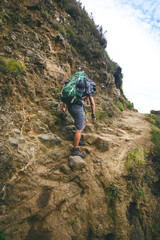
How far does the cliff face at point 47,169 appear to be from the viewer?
1975 mm

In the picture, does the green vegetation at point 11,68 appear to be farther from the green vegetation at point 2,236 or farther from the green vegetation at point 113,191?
the green vegetation at point 113,191

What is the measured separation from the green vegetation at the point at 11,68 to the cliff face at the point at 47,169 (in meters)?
0.02

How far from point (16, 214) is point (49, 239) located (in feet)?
2.27

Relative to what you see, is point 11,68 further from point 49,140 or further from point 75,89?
point 49,140

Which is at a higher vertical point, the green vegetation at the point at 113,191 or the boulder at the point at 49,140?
the boulder at the point at 49,140

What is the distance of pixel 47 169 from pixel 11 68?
265 centimetres

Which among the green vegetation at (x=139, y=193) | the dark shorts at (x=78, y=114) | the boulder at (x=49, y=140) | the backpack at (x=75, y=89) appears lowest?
the green vegetation at (x=139, y=193)

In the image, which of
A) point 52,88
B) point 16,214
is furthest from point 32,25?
point 16,214

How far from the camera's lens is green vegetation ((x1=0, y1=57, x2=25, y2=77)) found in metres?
2.62

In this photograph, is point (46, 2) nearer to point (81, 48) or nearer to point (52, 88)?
point (81, 48)

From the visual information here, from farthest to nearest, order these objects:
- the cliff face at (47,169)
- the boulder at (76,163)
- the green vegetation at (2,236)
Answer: the boulder at (76,163), the cliff face at (47,169), the green vegetation at (2,236)

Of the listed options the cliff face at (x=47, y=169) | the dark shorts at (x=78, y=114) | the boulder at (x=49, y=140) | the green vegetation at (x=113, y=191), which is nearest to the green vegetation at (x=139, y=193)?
the cliff face at (x=47, y=169)

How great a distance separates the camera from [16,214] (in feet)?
5.98

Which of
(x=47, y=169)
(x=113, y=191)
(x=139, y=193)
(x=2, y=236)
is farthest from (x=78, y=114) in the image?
(x=2, y=236)
